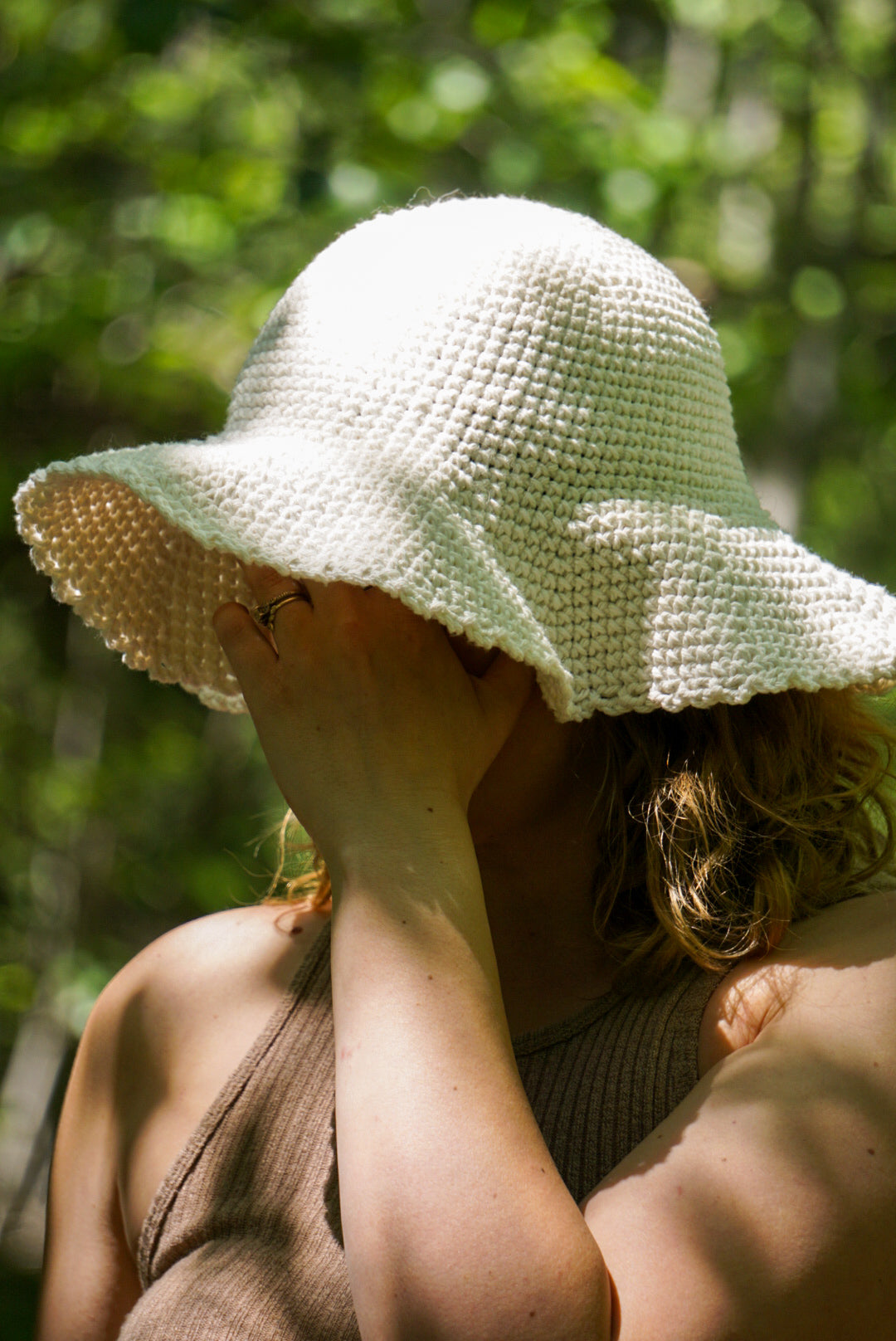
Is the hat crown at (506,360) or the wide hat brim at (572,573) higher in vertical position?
the hat crown at (506,360)

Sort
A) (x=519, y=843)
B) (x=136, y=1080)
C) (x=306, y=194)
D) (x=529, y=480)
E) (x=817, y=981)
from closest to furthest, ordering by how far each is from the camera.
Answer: (x=817, y=981), (x=529, y=480), (x=519, y=843), (x=136, y=1080), (x=306, y=194)

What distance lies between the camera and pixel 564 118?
3848mm

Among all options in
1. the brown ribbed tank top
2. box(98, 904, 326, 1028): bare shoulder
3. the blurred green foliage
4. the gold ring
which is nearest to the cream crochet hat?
the gold ring

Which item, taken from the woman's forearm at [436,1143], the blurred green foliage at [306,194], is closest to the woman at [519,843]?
the woman's forearm at [436,1143]

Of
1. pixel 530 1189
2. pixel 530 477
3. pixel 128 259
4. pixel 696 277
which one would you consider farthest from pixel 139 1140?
pixel 128 259

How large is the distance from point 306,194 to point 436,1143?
118 inches

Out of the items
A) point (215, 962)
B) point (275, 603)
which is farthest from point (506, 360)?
point (215, 962)

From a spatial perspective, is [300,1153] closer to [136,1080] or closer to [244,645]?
[136,1080]

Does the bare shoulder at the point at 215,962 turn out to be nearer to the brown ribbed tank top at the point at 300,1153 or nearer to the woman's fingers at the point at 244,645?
the brown ribbed tank top at the point at 300,1153

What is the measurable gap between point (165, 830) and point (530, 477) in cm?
463

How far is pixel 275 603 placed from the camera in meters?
1.35

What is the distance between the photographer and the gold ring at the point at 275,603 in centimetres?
135

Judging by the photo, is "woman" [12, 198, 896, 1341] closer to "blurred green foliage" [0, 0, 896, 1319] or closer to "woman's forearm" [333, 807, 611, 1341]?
"woman's forearm" [333, 807, 611, 1341]

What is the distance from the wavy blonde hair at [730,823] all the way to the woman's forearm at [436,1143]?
31 cm
